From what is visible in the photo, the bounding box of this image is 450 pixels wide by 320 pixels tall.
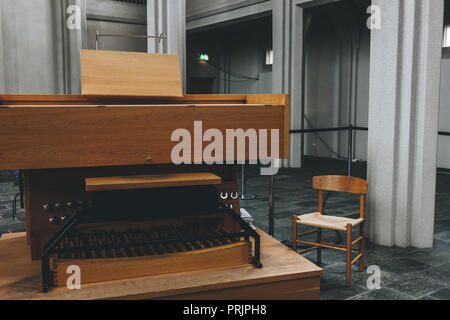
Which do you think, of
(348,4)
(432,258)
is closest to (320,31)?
(348,4)

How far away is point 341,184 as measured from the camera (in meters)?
4.00

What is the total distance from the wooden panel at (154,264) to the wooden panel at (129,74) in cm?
88

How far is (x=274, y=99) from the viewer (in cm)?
247

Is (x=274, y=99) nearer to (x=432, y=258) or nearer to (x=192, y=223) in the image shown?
(x=192, y=223)

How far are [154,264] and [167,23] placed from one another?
22.5ft

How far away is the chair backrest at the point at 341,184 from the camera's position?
3.88 meters

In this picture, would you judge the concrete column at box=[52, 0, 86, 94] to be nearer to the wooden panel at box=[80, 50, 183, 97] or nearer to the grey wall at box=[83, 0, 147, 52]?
the grey wall at box=[83, 0, 147, 52]

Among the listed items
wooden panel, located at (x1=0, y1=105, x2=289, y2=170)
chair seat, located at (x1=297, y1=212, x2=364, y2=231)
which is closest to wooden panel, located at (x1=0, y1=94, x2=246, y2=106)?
wooden panel, located at (x1=0, y1=105, x2=289, y2=170)

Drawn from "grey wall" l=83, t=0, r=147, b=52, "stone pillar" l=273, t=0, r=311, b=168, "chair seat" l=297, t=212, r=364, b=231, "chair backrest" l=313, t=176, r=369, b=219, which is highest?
"grey wall" l=83, t=0, r=147, b=52

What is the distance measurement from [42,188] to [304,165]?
368 inches

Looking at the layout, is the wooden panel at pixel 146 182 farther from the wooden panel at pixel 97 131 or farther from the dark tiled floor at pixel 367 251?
the dark tiled floor at pixel 367 251

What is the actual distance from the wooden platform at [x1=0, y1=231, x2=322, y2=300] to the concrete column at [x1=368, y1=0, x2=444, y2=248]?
2.56 m

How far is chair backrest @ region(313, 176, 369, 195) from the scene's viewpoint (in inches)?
153

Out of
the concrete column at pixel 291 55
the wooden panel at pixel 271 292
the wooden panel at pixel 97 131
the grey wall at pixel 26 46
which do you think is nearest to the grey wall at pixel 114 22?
the grey wall at pixel 26 46
